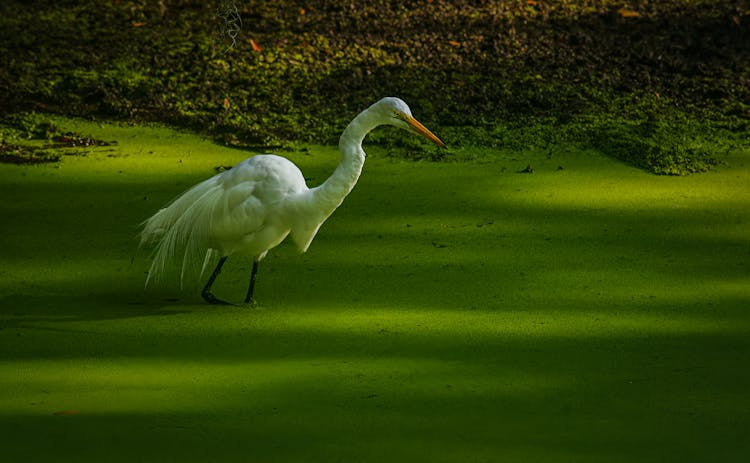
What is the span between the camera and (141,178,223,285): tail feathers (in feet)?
11.3

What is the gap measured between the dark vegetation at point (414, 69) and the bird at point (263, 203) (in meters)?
1.60

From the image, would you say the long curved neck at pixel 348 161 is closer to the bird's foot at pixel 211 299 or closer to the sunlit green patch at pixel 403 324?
the sunlit green patch at pixel 403 324

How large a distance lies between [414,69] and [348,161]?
258 cm

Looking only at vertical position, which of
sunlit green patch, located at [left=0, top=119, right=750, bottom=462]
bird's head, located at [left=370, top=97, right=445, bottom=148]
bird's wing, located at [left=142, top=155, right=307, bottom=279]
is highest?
bird's head, located at [left=370, top=97, right=445, bottom=148]

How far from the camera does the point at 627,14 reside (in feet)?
21.5

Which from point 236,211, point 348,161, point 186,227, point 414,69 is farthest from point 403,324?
point 414,69

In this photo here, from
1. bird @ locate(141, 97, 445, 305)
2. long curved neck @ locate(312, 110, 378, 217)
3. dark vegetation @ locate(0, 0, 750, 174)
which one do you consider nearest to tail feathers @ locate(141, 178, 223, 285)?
bird @ locate(141, 97, 445, 305)

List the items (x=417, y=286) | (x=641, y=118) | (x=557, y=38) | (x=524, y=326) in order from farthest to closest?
(x=557, y=38)
(x=641, y=118)
(x=417, y=286)
(x=524, y=326)

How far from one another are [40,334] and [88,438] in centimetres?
75

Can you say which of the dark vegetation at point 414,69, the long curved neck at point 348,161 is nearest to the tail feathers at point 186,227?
the long curved neck at point 348,161

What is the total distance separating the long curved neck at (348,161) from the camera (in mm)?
3348

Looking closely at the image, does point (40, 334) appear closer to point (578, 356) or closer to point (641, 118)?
point (578, 356)

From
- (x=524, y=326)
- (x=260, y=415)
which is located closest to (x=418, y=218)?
(x=524, y=326)

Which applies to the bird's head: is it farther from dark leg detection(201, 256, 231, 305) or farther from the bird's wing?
dark leg detection(201, 256, 231, 305)
